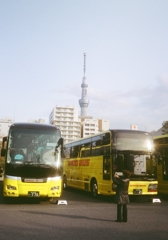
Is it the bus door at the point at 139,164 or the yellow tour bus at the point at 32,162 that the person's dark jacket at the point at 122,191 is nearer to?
the yellow tour bus at the point at 32,162

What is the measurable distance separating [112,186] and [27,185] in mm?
4248

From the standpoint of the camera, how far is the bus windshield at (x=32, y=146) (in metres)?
13.1

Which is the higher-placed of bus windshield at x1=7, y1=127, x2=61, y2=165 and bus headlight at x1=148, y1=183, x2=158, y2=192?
bus windshield at x1=7, y1=127, x2=61, y2=165

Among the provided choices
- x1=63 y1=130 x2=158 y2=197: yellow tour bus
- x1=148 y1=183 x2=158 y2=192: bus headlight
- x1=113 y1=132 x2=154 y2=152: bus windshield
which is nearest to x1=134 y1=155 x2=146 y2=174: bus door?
x1=63 y1=130 x2=158 y2=197: yellow tour bus

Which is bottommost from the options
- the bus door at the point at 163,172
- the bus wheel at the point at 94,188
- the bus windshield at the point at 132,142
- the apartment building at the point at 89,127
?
→ the bus wheel at the point at 94,188

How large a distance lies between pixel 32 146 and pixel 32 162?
2.35 ft

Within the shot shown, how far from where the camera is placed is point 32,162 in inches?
513

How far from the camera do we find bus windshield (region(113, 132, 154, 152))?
14.9 m

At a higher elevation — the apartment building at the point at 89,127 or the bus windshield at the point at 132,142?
the apartment building at the point at 89,127

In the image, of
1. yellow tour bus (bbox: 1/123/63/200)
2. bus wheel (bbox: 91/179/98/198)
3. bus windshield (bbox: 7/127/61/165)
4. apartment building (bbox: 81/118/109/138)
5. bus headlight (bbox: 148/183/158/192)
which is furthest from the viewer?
apartment building (bbox: 81/118/109/138)

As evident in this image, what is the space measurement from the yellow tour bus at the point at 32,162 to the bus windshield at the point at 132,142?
2932mm

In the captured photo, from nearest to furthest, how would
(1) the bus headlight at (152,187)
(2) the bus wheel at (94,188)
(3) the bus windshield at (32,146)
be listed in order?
(3) the bus windshield at (32,146) < (1) the bus headlight at (152,187) < (2) the bus wheel at (94,188)

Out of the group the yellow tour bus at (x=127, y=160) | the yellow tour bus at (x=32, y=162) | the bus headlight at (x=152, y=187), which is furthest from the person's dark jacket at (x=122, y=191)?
the bus headlight at (x=152, y=187)

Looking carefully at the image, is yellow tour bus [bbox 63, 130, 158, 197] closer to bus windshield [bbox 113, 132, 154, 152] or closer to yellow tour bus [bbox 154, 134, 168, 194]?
bus windshield [bbox 113, 132, 154, 152]
